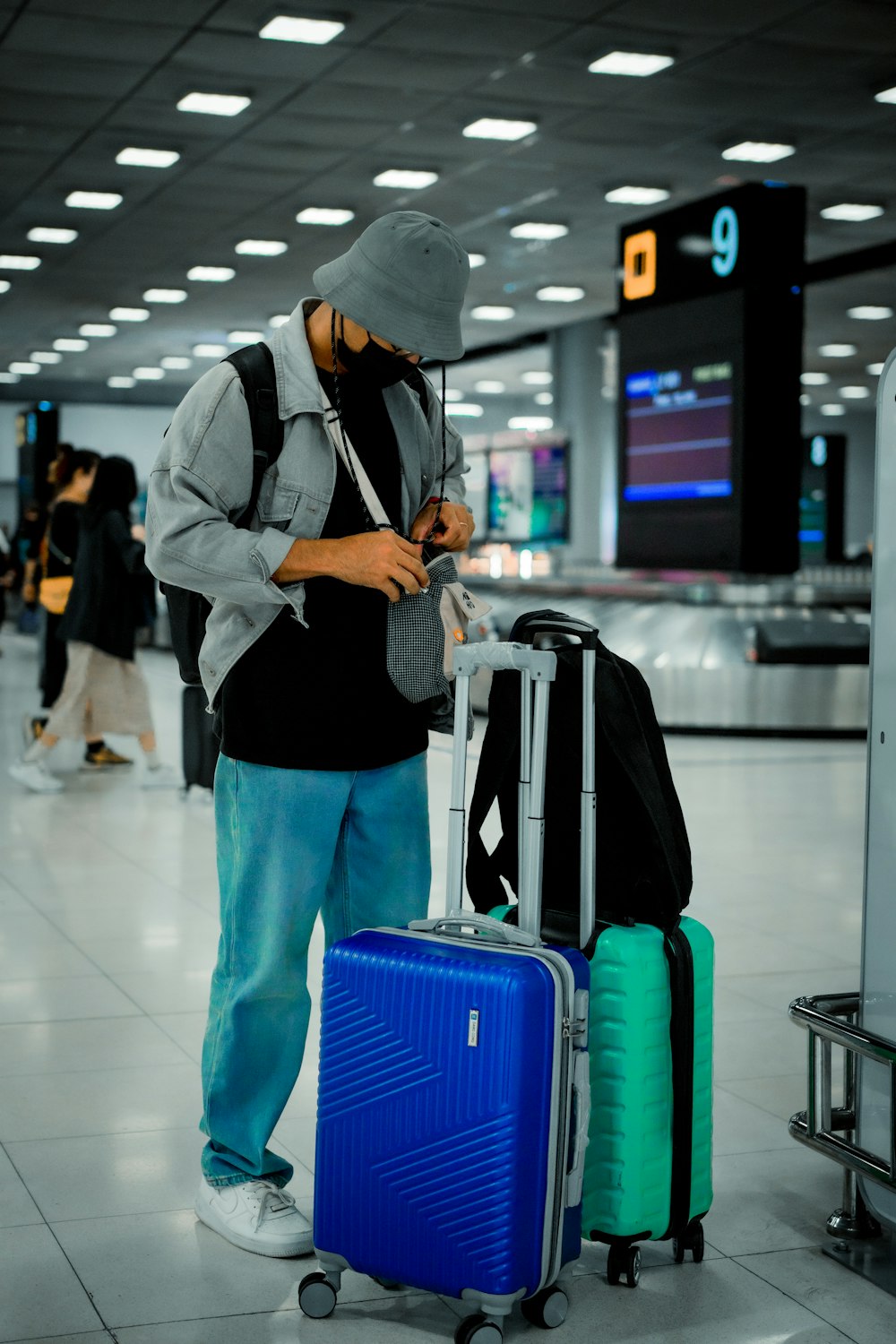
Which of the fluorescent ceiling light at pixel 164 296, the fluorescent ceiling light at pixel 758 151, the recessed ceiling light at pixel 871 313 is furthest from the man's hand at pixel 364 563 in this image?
the recessed ceiling light at pixel 871 313

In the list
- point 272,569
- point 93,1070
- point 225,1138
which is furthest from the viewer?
point 93,1070

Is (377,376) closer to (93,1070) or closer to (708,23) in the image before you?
(93,1070)

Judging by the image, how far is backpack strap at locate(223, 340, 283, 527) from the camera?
8.66ft

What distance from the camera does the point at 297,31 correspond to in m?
8.93

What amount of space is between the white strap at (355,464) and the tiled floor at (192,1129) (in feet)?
4.33

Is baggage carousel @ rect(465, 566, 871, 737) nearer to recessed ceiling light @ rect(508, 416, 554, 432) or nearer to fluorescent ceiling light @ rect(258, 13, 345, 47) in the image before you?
fluorescent ceiling light @ rect(258, 13, 345, 47)

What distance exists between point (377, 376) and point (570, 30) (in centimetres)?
700

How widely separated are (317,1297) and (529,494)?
1578 centimetres

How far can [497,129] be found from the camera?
36.7ft

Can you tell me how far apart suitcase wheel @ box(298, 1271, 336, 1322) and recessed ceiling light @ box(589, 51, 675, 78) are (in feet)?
27.4

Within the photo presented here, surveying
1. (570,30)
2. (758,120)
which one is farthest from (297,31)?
(758,120)

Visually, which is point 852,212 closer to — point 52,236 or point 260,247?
point 260,247

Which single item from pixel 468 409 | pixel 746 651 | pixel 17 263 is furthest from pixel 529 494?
pixel 468 409

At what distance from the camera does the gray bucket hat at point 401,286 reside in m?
2.55
